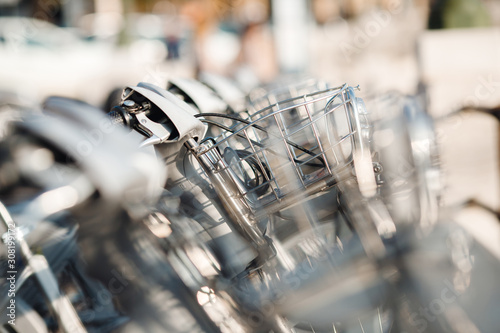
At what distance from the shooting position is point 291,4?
820 cm

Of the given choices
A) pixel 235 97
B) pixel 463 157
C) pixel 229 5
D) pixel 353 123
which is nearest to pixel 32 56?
pixel 229 5

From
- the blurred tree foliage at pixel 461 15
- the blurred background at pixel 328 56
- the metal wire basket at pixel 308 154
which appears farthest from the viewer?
the blurred tree foliage at pixel 461 15

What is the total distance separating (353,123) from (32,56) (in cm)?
1045

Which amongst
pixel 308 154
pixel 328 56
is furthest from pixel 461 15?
pixel 328 56

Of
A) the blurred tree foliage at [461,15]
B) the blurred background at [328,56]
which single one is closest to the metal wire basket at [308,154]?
the blurred background at [328,56]

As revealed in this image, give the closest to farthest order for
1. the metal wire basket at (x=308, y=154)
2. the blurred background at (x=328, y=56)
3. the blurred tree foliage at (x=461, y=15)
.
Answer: the metal wire basket at (x=308, y=154), the blurred background at (x=328, y=56), the blurred tree foliage at (x=461, y=15)

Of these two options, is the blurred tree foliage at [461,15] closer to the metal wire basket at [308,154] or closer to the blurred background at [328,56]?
the blurred background at [328,56]

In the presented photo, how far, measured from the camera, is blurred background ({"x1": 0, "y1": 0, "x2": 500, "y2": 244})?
3.15 m

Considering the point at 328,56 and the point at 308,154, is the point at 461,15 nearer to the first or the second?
the point at 308,154

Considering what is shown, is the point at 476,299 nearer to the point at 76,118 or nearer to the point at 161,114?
the point at 161,114

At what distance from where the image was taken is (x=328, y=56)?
7863mm

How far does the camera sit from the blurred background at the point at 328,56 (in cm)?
315

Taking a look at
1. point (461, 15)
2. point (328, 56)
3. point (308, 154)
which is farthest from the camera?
point (328, 56)

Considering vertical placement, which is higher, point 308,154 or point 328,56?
point 308,154
